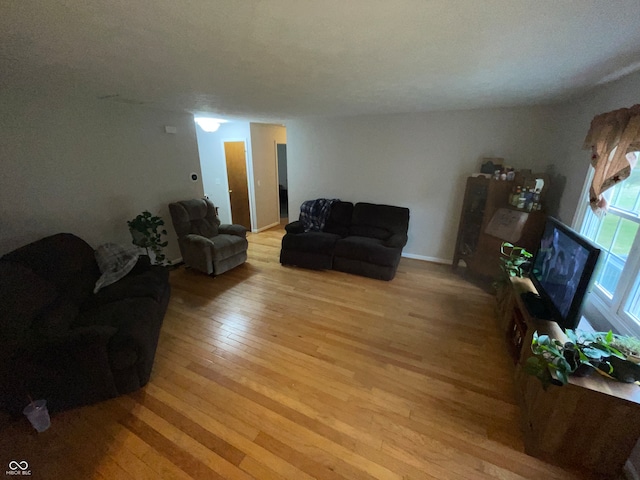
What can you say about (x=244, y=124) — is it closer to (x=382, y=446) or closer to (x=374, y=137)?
(x=374, y=137)

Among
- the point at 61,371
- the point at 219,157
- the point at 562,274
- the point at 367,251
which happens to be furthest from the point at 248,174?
the point at 562,274

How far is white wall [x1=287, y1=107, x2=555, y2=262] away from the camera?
10.7 feet

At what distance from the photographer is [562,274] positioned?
1706 mm

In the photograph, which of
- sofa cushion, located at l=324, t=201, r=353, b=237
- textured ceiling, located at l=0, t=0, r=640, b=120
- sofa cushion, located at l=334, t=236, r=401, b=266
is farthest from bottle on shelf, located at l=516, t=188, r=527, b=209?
sofa cushion, located at l=324, t=201, r=353, b=237

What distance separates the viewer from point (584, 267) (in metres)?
1.44

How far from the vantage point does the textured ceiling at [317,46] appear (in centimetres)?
103

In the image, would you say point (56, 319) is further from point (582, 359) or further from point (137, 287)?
point (582, 359)

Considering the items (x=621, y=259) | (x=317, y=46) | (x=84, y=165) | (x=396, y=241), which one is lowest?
(x=396, y=241)

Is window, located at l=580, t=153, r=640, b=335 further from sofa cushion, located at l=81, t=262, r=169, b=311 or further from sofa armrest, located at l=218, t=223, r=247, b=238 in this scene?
sofa armrest, located at l=218, t=223, r=247, b=238

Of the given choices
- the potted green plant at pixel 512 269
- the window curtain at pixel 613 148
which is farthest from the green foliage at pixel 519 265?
the window curtain at pixel 613 148

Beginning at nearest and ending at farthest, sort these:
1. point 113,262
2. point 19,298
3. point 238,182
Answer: point 19,298 → point 113,262 → point 238,182

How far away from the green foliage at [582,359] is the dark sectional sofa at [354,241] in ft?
6.69

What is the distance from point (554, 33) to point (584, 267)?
1.25 metres

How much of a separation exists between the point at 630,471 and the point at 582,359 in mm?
679
